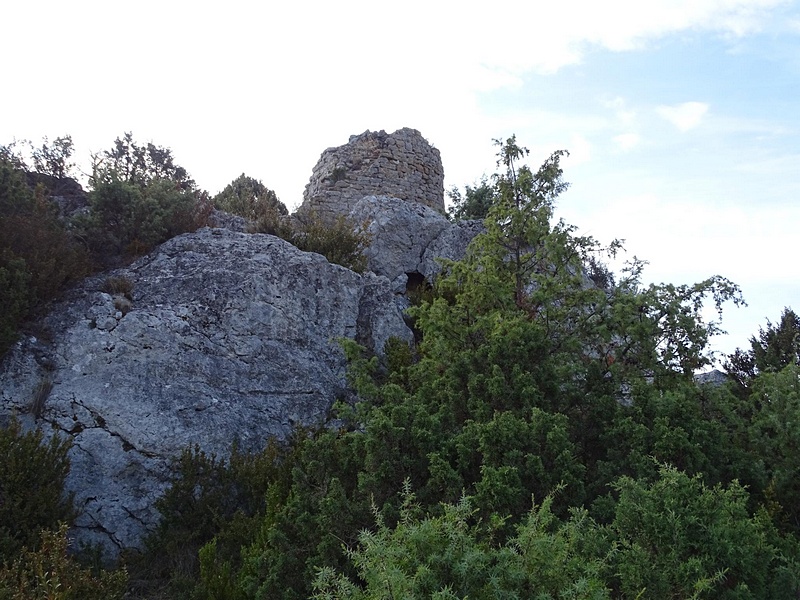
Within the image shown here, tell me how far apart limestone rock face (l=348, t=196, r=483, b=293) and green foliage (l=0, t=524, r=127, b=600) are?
6.61 meters

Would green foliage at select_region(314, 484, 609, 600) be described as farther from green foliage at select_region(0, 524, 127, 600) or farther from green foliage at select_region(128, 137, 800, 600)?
green foliage at select_region(0, 524, 127, 600)

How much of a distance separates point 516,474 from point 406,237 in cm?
761

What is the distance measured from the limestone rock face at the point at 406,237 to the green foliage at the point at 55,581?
6.61m

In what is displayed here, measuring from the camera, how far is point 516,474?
4031mm

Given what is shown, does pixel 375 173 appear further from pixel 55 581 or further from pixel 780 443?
pixel 55 581

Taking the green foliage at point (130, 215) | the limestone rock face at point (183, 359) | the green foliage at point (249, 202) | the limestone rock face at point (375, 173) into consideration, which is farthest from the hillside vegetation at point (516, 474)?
the limestone rock face at point (375, 173)

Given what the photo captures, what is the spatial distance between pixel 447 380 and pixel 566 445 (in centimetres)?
144

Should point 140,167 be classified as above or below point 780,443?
above

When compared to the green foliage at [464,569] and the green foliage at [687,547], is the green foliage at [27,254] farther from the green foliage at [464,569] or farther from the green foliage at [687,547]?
the green foliage at [687,547]

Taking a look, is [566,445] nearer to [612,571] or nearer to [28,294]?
[612,571]

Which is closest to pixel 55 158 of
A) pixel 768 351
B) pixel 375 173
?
pixel 375 173

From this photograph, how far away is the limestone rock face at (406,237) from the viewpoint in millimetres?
10844

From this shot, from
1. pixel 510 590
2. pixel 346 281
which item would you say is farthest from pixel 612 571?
pixel 346 281

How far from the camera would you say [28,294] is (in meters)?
7.37
